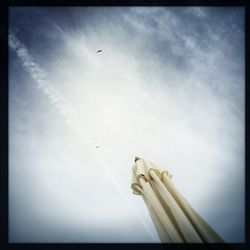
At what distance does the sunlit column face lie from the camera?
3.64 m

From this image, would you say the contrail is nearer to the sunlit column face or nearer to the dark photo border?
the sunlit column face

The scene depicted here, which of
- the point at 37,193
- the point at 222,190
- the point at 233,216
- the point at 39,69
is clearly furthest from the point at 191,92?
the point at 37,193

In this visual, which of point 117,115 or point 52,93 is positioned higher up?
point 52,93

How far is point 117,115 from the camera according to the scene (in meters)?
3.73

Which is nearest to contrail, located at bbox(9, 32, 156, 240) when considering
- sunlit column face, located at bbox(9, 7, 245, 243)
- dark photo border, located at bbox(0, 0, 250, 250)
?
sunlit column face, located at bbox(9, 7, 245, 243)

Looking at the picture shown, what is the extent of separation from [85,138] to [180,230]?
4.43ft

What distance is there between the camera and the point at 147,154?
3.70 meters

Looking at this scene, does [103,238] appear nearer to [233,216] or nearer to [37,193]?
[37,193]
